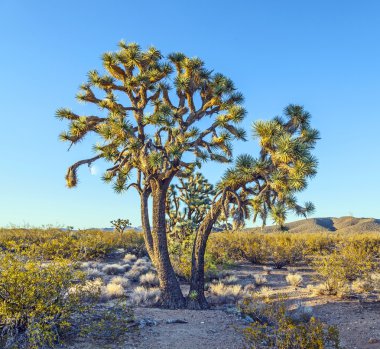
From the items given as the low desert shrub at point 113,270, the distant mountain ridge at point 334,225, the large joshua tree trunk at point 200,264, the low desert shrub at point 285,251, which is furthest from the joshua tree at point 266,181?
the distant mountain ridge at point 334,225

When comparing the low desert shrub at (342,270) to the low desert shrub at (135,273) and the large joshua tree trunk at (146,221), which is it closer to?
the large joshua tree trunk at (146,221)

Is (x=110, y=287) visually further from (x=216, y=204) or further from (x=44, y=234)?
(x=44, y=234)

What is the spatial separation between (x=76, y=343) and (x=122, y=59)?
8.11 metres


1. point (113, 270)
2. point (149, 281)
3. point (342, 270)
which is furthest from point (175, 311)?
point (113, 270)

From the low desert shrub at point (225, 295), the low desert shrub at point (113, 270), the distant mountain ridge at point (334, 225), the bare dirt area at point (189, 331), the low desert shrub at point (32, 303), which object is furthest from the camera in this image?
the distant mountain ridge at point (334, 225)

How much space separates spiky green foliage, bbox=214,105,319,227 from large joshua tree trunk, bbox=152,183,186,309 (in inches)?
67.9

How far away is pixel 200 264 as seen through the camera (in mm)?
11008

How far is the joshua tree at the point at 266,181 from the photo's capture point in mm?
9484

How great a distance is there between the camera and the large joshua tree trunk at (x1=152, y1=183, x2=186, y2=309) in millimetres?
10688

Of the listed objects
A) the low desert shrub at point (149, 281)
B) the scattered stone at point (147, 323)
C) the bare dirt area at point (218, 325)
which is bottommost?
the bare dirt area at point (218, 325)

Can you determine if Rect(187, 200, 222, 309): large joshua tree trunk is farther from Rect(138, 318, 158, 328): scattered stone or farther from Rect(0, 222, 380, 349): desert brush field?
Rect(138, 318, 158, 328): scattered stone

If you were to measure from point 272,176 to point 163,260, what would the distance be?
3740 mm

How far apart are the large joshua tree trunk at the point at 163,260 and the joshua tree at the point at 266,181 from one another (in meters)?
0.45

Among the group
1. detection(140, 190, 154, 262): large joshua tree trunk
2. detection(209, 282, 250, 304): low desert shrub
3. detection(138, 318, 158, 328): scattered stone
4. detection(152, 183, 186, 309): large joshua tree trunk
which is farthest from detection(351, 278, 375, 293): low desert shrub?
detection(138, 318, 158, 328): scattered stone
